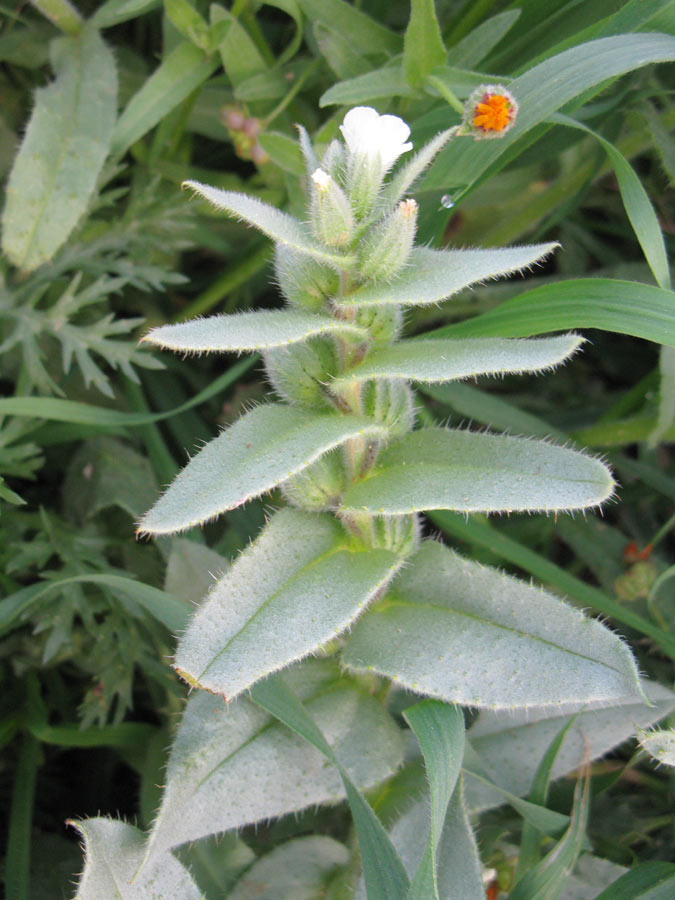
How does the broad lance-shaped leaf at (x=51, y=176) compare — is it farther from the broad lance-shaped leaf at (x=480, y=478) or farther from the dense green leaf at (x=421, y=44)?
the broad lance-shaped leaf at (x=480, y=478)

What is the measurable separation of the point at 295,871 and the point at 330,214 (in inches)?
61.3

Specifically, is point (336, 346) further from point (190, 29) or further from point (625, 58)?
point (190, 29)

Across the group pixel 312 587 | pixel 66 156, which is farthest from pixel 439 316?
pixel 312 587

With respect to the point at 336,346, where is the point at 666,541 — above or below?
below

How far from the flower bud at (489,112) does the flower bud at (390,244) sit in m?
0.48

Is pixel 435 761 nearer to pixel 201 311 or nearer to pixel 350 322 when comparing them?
pixel 350 322

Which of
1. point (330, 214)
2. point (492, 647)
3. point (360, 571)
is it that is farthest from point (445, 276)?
point (492, 647)

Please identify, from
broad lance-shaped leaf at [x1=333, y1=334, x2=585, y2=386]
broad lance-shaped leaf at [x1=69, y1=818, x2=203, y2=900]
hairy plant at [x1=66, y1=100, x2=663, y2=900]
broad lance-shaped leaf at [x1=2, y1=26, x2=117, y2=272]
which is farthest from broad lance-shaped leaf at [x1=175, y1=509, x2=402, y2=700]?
broad lance-shaped leaf at [x1=2, y1=26, x2=117, y2=272]

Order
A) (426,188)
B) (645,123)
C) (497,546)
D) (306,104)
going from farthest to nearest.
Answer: (306,104) → (645,123) → (497,546) → (426,188)

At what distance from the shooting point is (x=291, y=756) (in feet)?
6.35

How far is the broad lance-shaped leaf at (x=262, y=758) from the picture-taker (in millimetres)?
1761

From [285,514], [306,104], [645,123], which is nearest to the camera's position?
[285,514]

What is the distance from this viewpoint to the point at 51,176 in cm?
248

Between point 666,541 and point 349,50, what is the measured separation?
2.06 metres
